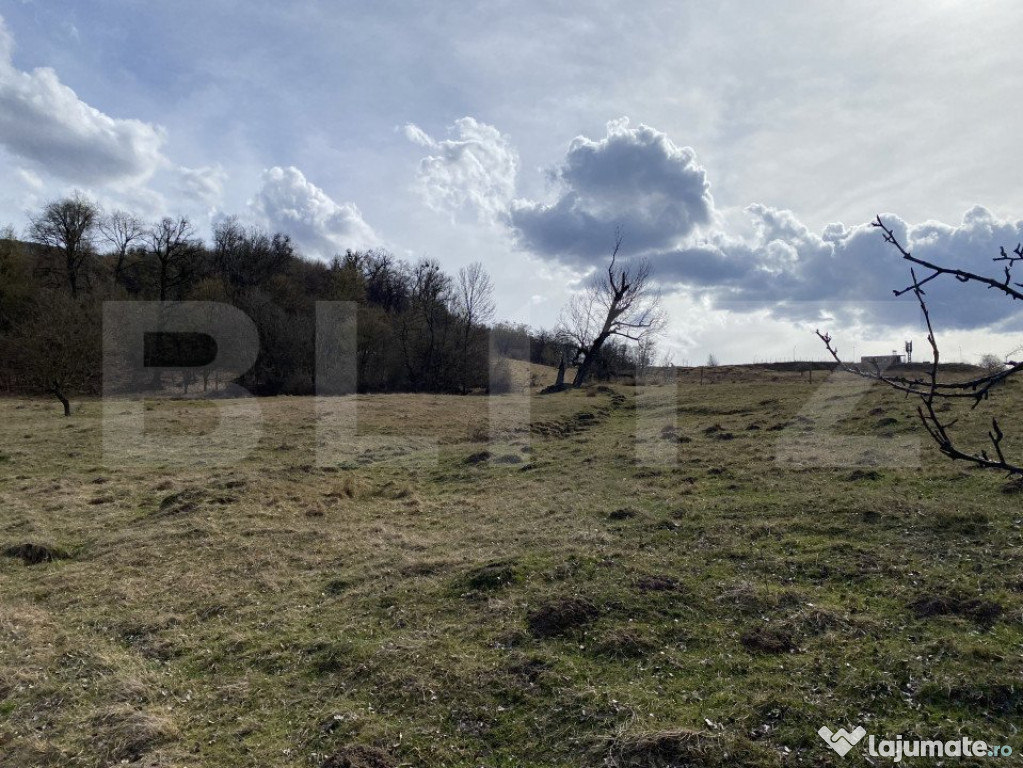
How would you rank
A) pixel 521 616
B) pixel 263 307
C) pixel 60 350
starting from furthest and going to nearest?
pixel 263 307 → pixel 60 350 → pixel 521 616

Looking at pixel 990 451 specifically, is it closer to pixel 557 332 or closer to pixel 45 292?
pixel 557 332

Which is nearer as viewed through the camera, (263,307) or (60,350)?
(60,350)

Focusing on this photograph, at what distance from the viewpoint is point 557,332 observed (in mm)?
43656

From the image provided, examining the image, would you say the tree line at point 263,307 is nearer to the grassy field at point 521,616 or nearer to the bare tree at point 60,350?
the bare tree at point 60,350

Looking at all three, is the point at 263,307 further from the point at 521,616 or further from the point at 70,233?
the point at 521,616

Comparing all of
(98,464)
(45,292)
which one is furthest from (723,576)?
(45,292)

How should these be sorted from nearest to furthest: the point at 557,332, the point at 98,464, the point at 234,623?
the point at 234,623 < the point at 98,464 < the point at 557,332

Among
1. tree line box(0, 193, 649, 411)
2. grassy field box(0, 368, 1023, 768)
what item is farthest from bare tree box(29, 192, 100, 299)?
grassy field box(0, 368, 1023, 768)

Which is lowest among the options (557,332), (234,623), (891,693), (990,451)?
(234,623)

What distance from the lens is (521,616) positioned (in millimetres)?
6211

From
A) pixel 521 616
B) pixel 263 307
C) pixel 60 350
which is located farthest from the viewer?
pixel 263 307


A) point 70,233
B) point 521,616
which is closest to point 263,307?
point 70,233

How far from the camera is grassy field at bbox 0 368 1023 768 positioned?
14.5ft

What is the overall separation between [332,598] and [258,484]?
6578 mm
